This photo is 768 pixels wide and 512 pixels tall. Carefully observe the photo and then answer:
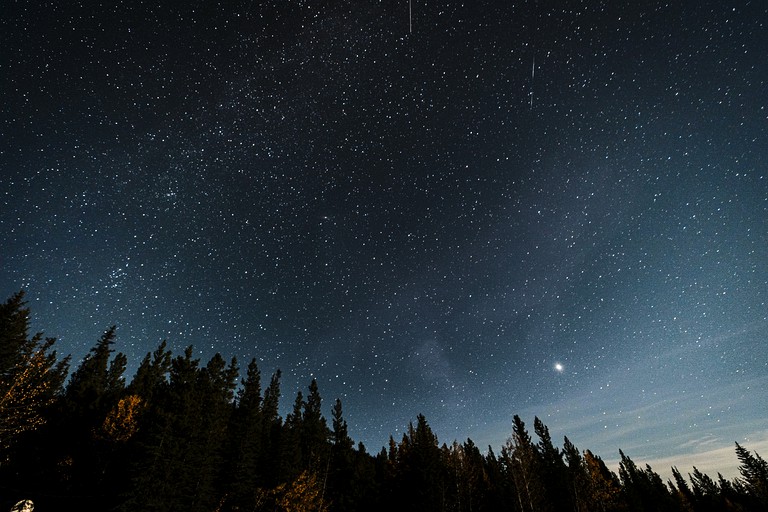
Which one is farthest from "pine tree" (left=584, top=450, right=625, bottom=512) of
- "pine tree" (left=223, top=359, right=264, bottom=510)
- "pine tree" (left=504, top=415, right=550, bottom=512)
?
"pine tree" (left=223, top=359, right=264, bottom=510)

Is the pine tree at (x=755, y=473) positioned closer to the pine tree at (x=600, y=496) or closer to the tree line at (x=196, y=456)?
the tree line at (x=196, y=456)

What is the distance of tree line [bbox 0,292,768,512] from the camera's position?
29.0 m

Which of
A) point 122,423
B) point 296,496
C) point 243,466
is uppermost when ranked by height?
point 122,423

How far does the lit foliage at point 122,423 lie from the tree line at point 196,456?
11cm

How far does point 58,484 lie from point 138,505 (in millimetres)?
13024

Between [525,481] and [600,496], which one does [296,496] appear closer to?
[525,481]

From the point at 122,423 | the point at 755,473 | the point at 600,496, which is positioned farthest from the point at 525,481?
the point at 755,473

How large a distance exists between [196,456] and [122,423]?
9067 millimetres

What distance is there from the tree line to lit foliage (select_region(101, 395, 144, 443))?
0.11 meters

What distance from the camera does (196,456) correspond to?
32281 mm

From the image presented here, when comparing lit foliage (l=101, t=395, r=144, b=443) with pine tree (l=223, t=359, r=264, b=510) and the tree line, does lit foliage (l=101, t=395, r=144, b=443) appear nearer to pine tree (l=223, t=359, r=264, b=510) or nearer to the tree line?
the tree line

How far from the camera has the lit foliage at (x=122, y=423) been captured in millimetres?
33781

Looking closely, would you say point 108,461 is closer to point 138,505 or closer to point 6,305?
point 138,505

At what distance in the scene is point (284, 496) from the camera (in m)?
35.7
